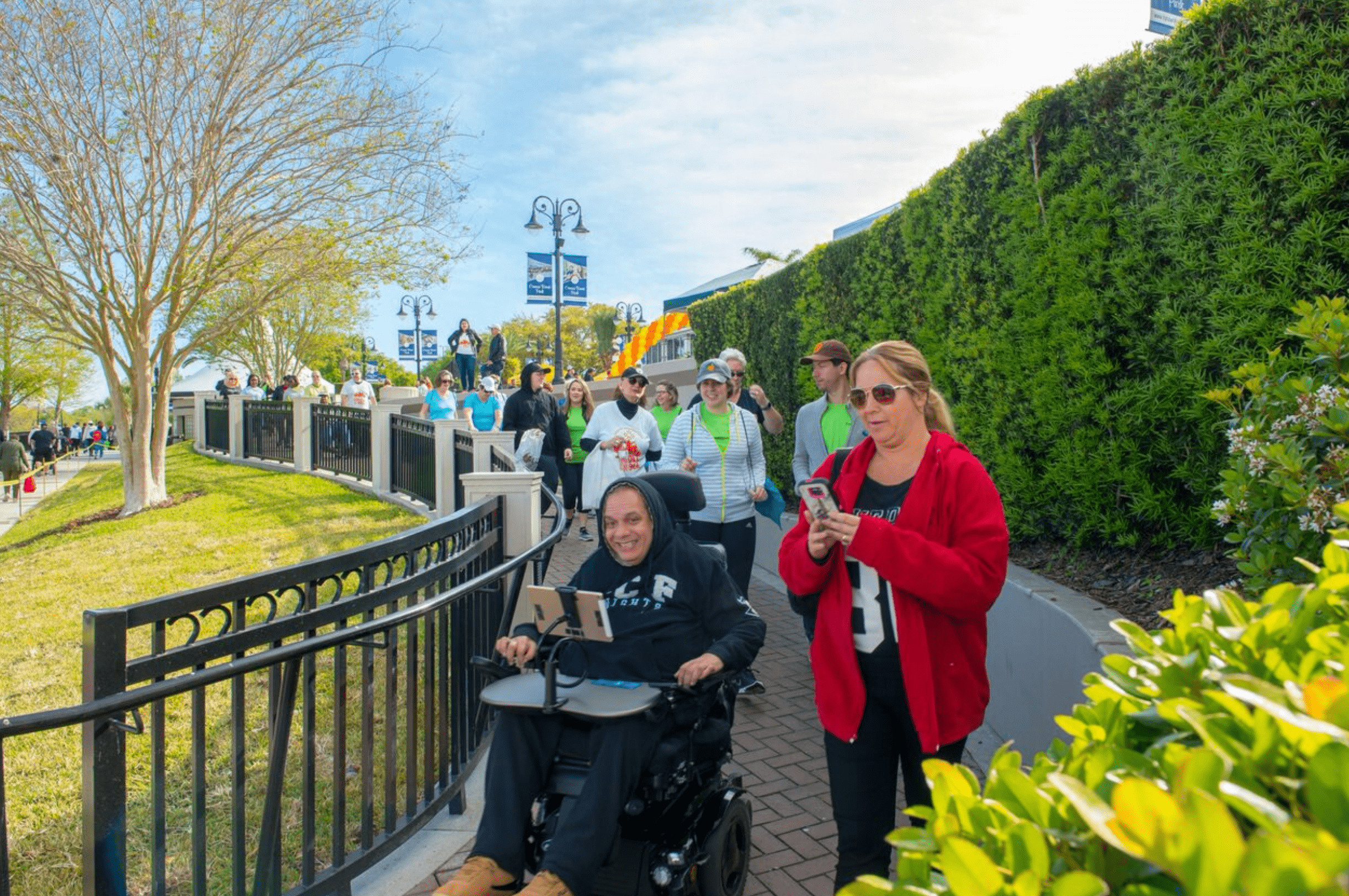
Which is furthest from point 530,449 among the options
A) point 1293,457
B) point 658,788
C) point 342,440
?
point 1293,457

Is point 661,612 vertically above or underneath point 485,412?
underneath

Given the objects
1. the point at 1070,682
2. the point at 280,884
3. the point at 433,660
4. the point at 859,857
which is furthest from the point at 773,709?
the point at 280,884

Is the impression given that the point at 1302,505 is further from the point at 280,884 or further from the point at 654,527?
the point at 280,884

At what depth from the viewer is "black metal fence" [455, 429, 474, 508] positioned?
36.0 feet

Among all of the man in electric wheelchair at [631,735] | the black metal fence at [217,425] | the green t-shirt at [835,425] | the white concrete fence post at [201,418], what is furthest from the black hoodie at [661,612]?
the white concrete fence post at [201,418]

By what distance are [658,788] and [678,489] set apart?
4.11ft

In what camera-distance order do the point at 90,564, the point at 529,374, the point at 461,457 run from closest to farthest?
the point at 529,374, the point at 461,457, the point at 90,564

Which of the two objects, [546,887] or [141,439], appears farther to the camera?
[141,439]

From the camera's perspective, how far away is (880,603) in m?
2.86

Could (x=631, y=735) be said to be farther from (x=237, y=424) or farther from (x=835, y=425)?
(x=237, y=424)

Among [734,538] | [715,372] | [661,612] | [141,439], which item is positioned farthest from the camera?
[141,439]

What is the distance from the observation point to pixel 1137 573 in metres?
5.05

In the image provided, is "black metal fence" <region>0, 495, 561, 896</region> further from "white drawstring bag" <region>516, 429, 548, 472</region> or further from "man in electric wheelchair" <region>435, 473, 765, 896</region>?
"white drawstring bag" <region>516, 429, 548, 472</region>

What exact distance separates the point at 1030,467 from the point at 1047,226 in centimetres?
149
